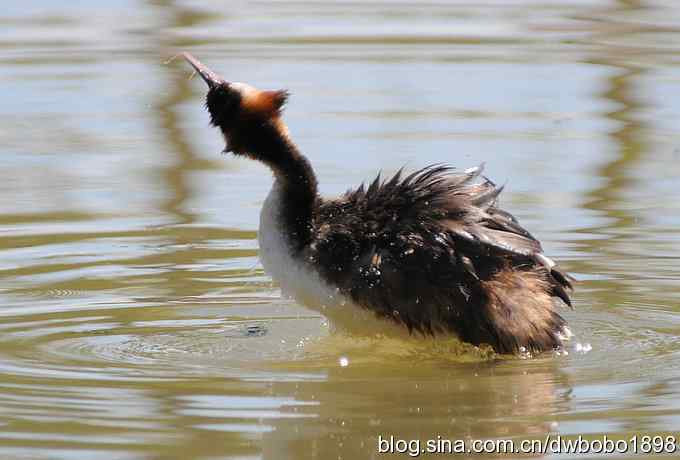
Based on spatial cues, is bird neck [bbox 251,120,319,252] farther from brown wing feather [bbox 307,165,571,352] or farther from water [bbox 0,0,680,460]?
water [bbox 0,0,680,460]

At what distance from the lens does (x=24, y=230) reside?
9.62 meters

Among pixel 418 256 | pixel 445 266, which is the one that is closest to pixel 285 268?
pixel 418 256

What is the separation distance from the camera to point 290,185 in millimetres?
7496

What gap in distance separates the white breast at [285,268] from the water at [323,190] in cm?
28

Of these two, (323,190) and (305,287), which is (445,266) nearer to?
(305,287)

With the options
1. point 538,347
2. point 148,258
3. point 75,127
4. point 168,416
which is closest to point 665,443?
point 538,347

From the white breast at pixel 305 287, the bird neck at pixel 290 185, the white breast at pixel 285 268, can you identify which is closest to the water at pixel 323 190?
the white breast at pixel 305 287

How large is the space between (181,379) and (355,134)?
5.31 meters

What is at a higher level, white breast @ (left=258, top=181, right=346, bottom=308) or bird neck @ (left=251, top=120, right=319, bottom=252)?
bird neck @ (left=251, top=120, right=319, bottom=252)

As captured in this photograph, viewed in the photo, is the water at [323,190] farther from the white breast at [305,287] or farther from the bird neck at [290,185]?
the bird neck at [290,185]

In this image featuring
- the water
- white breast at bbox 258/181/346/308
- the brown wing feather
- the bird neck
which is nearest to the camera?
the water

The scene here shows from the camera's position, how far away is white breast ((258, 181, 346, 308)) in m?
7.23

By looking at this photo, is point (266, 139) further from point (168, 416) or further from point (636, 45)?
point (636, 45)

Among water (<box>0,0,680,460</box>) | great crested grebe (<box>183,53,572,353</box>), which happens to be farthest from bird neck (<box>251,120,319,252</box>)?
water (<box>0,0,680,460</box>)
